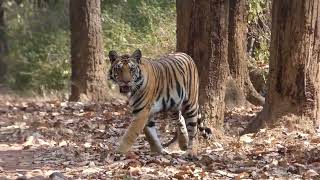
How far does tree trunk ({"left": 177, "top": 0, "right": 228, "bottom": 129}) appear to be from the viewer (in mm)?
8516

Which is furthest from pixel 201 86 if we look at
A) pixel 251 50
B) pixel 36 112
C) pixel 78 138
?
pixel 251 50

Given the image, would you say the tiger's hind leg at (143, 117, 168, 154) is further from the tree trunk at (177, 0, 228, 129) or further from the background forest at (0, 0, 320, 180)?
the tree trunk at (177, 0, 228, 129)

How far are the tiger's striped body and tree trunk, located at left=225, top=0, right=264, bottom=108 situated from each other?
4.10 meters

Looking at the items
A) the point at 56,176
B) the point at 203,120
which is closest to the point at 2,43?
the point at 203,120

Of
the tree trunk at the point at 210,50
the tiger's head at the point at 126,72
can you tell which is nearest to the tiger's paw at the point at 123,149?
the tiger's head at the point at 126,72

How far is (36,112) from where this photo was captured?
13227mm

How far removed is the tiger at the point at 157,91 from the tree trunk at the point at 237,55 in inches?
150

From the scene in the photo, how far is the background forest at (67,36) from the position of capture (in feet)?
53.9

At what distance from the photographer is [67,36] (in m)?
21.8

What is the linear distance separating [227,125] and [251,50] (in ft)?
23.5

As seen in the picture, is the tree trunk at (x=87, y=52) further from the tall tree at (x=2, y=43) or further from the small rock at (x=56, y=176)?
the tall tree at (x=2, y=43)

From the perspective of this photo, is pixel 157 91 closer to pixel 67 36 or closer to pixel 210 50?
pixel 210 50

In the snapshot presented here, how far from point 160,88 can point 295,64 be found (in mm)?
1867

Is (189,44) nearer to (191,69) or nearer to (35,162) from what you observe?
(191,69)
